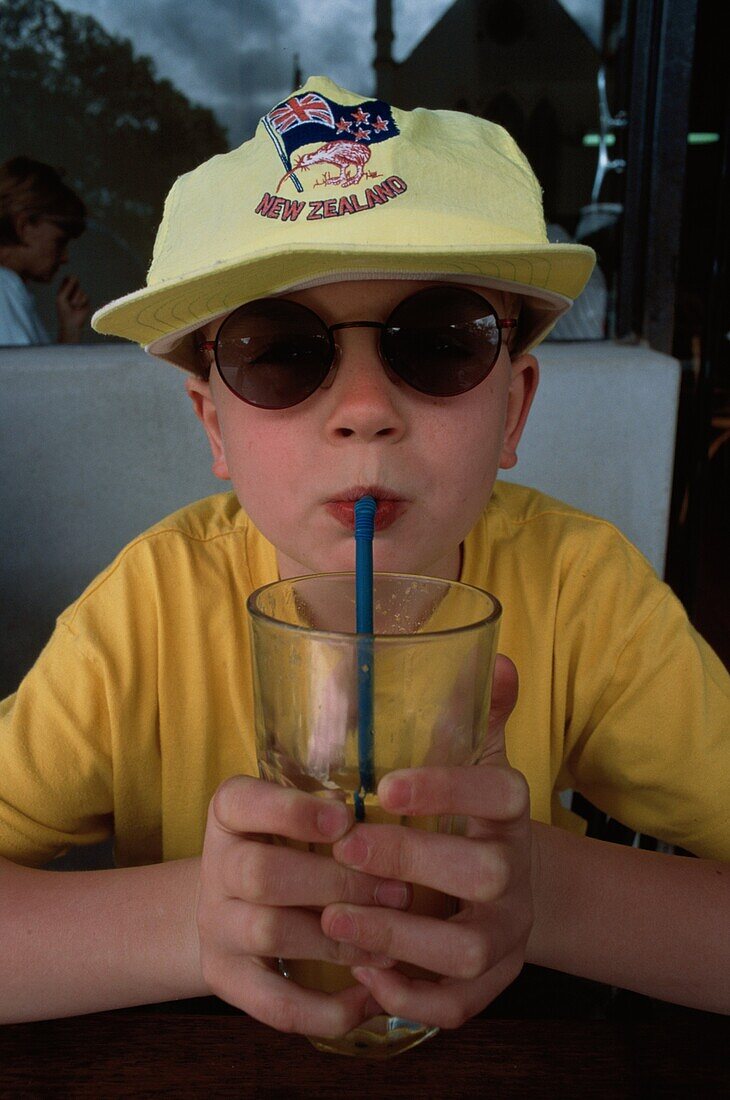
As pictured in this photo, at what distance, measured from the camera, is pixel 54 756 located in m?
0.95

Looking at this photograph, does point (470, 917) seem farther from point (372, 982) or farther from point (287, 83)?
point (287, 83)

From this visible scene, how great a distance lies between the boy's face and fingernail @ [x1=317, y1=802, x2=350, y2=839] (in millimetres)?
378

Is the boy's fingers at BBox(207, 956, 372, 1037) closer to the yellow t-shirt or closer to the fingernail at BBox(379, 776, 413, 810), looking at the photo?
the fingernail at BBox(379, 776, 413, 810)

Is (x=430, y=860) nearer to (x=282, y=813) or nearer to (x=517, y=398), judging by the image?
(x=282, y=813)

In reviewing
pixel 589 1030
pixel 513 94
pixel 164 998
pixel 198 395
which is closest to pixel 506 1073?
pixel 589 1030

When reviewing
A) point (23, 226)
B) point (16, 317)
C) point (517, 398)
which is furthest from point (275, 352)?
point (23, 226)

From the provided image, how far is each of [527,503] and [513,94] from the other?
20.9ft

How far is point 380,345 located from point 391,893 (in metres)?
0.53

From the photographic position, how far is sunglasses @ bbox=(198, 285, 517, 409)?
0.88 meters

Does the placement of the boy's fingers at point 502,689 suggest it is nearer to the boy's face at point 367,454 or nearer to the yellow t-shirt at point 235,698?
the boy's face at point 367,454

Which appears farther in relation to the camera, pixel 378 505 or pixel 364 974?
pixel 378 505

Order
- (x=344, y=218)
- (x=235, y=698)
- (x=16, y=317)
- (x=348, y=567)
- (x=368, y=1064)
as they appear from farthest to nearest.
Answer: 1. (x=16, y=317)
2. (x=235, y=698)
3. (x=348, y=567)
4. (x=344, y=218)
5. (x=368, y=1064)

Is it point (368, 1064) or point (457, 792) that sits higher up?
point (457, 792)

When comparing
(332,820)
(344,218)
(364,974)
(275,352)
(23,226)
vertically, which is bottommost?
(364,974)
